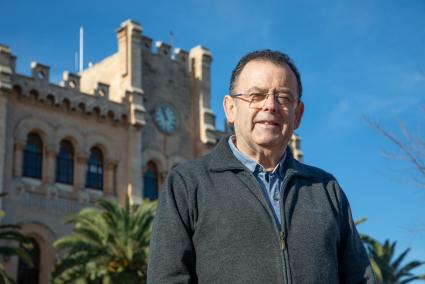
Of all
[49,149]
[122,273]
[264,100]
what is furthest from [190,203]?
Answer: [49,149]

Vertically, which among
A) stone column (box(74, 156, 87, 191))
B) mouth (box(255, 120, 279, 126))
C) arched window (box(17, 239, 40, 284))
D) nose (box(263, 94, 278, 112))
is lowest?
mouth (box(255, 120, 279, 126))

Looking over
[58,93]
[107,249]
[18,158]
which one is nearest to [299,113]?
[107,249]

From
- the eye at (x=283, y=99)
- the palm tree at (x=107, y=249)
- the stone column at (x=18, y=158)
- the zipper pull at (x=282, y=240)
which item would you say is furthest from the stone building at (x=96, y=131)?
the zipper pull at (x=282, y=240)

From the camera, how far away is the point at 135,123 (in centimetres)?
3048

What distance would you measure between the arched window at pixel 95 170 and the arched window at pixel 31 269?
144 inches

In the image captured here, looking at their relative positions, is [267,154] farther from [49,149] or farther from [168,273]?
[49,149]

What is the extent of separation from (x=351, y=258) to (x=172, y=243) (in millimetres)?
804

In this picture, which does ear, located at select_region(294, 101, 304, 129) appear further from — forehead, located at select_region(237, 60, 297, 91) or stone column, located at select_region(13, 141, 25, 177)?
stone column, located at select_region(13, 141, 25, 177)

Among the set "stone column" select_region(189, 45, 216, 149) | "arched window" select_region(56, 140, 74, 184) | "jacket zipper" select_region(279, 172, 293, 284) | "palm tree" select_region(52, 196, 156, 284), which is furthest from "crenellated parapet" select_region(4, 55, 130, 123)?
"jacket zipper" select_region(279, 172, 293, 284)

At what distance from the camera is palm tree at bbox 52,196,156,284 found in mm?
22031

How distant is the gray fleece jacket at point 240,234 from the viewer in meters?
2.83

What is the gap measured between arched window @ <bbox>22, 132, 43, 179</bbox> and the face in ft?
82.1

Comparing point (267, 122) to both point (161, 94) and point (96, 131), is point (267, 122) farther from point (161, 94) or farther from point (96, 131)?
point (161, 94)

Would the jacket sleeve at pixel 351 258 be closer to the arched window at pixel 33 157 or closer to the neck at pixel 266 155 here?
the neck at pixel 266 155
